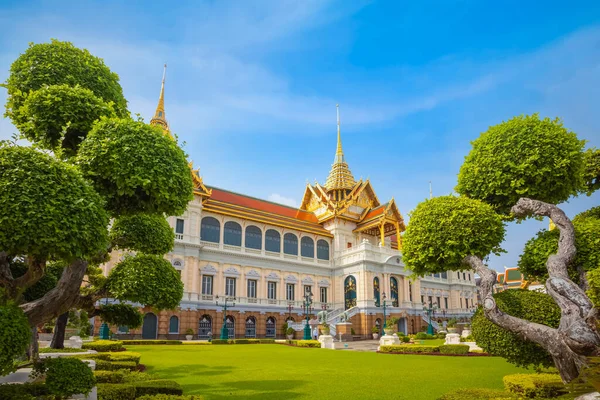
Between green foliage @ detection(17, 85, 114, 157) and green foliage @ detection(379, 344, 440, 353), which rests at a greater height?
green foliage @ detection(17, 85, 114, 157)

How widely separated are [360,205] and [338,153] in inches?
333

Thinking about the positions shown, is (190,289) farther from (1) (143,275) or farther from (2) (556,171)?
(2) (556,171)

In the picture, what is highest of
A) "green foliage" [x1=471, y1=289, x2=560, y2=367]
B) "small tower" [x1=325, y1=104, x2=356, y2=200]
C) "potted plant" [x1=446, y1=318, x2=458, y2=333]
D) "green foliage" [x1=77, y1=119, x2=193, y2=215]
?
"small tower" [x1=325, y1=104, x2=356, y2=200]

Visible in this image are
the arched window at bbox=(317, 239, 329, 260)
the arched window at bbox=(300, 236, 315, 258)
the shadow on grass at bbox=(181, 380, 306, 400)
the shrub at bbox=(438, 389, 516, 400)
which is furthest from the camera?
the arched window at bbox=(317, 239, 329, 260)

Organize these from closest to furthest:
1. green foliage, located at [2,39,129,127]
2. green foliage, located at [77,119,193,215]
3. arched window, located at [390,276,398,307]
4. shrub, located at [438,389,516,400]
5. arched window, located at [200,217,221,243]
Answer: shrub, located at [438,389,516,400] → green foliage, located at [77,119,193,215] → green foliage, located at [2,39,129,127] → arched window, located at [200,217,221,243] → arched window, located at [390,276,398,307]

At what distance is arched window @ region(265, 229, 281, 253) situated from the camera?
3925 centimetres

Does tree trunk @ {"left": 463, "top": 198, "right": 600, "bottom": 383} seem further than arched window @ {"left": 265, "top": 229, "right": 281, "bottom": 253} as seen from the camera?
No

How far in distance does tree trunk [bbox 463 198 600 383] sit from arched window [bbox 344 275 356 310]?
32961 millimetres

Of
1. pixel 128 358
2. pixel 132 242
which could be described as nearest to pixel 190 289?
pixel 128 358

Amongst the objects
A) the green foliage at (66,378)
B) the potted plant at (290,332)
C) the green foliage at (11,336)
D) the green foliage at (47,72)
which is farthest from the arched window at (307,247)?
the green foliage at (11,336)

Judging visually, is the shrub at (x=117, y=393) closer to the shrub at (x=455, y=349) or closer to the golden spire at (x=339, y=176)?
the shrub at (x=455, y=349)

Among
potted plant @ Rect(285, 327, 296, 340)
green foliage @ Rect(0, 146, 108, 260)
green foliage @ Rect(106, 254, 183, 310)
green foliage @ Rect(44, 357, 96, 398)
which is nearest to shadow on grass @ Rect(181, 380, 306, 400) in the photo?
green foliage @ Rect(106, 254, 183, 310)

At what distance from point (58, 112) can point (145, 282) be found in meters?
4.22

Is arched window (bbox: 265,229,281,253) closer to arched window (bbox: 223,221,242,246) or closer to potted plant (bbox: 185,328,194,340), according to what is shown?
arched window (bbox: 223,221,242,246)
